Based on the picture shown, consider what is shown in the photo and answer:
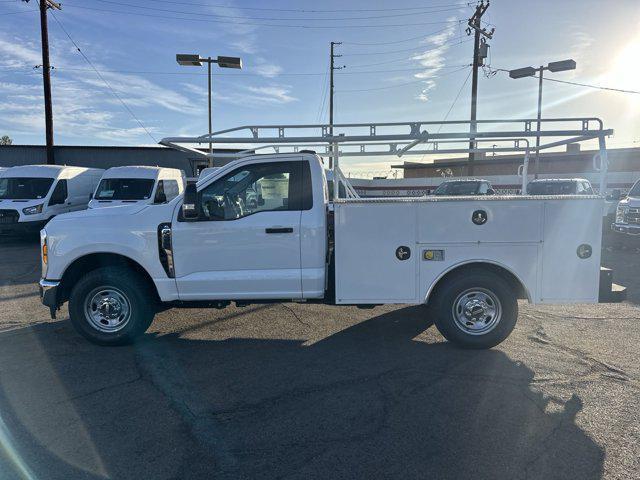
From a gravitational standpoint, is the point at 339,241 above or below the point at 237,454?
above

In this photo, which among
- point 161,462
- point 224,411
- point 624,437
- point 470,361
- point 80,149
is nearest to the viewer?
point 161,462

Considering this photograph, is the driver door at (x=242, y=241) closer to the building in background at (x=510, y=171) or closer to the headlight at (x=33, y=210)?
the headlight at (x=33, y=210)

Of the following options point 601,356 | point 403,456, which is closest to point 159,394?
point 403,456

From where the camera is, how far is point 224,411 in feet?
13.0

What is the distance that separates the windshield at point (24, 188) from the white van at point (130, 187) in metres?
1.81

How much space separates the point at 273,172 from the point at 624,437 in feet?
13.1

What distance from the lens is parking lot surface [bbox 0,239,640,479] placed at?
3.27m

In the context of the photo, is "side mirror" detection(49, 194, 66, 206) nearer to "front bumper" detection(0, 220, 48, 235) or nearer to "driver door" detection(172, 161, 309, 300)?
"front bumper" detection(0, 220, 48, 235)

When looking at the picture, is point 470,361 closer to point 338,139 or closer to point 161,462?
point 338,139

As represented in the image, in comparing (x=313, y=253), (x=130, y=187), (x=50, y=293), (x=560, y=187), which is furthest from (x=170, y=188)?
(x=560, y=187)

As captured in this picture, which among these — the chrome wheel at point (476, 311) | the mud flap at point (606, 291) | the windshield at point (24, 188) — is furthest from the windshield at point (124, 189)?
the mud flap at point (606, 291)

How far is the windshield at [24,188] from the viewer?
15359 millimetres

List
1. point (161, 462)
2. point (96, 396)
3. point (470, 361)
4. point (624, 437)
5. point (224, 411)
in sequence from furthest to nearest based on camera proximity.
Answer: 1. point (470, 361)
2. point (96, 396)
3. point (224, 411)
4. point (624, 437)
5. point (161, 462)

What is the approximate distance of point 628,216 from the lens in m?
13.9
